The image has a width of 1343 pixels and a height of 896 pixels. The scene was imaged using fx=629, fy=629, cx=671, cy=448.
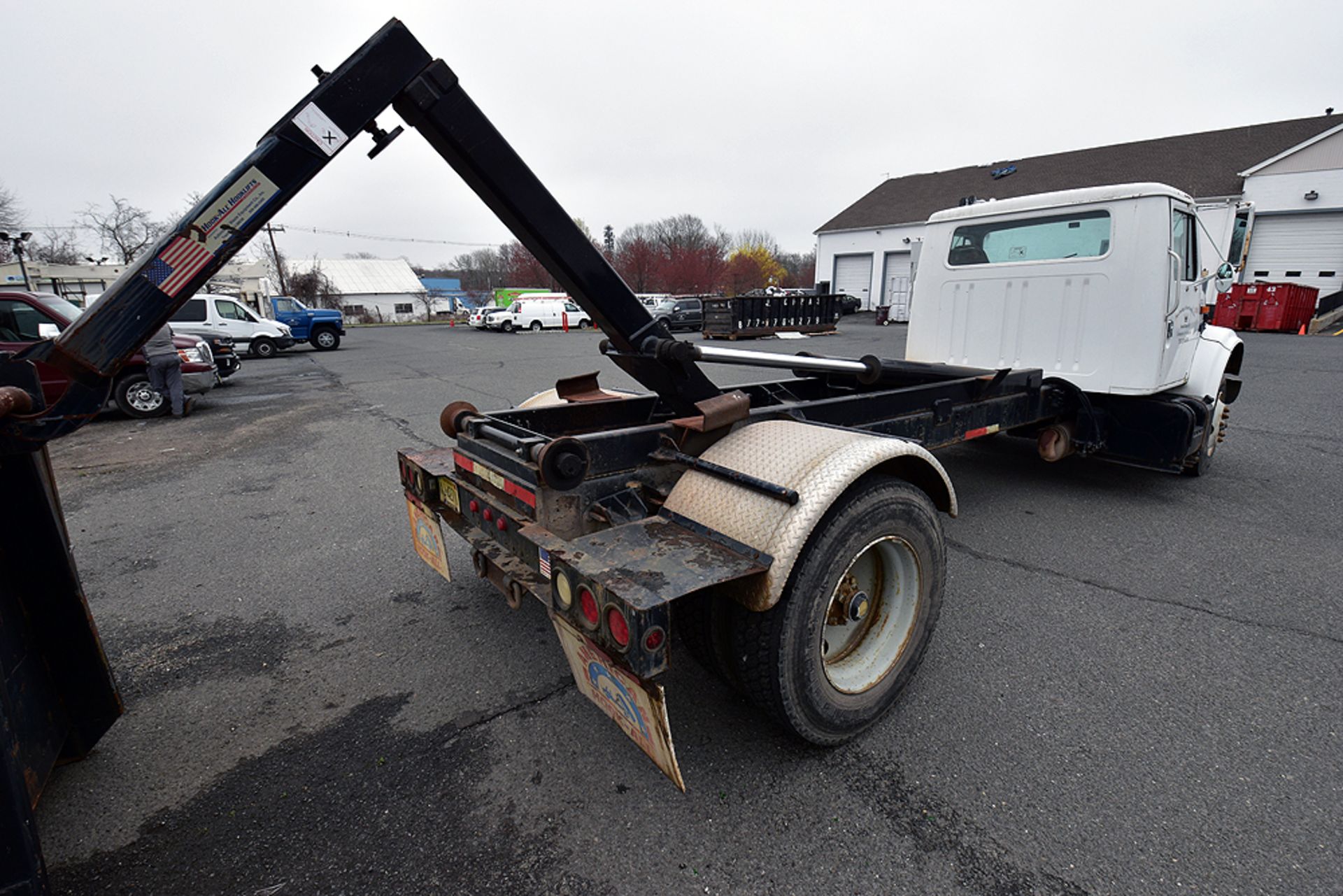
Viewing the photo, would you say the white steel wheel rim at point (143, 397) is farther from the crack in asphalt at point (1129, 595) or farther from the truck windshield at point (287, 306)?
the truck windshield at point (287, 306)

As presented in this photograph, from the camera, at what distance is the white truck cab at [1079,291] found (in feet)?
15.1

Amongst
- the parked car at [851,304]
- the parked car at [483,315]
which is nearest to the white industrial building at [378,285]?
the parked car at [483,315]

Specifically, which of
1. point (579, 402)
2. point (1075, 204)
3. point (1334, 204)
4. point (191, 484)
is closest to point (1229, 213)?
point (1334, 204)

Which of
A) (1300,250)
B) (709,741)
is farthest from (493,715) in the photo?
(1300,250)

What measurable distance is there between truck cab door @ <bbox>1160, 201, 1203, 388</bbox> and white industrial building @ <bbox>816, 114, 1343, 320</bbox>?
13.0m

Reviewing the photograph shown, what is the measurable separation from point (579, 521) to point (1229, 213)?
110 feet

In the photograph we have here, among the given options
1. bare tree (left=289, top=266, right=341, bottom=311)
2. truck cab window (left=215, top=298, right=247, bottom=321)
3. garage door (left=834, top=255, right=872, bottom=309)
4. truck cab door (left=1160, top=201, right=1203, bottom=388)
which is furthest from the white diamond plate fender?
bare tree (left=289, top=266, right=341, bottom=311)

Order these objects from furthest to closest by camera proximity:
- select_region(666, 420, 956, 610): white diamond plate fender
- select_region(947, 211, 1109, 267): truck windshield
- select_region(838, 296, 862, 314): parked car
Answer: select_region(838, 296, 862, 314): parked car, select_region(947, 211, 1109, 267): truck windshield, select_region(666, 420, 956, 610): white diamond plate fender

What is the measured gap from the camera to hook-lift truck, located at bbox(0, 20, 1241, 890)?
1.85m

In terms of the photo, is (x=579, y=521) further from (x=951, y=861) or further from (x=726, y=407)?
(x=951, y=861)

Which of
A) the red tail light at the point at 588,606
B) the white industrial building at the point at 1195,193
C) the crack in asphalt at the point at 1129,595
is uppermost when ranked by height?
the white industrial building at the point at 1195,193

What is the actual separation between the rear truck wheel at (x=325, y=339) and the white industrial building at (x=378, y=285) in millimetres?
42978

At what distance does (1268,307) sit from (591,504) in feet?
87.9

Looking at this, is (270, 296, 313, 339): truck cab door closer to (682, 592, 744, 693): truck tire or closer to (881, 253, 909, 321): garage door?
(881, 253, 909, 321): garage door
